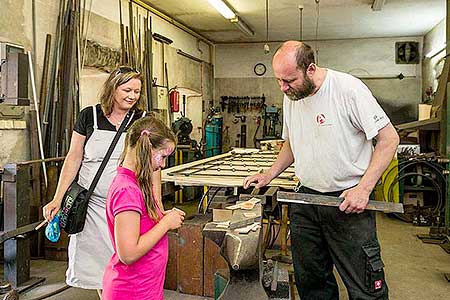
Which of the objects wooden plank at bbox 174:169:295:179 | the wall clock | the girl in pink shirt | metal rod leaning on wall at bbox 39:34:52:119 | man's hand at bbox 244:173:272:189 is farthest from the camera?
the wall clock

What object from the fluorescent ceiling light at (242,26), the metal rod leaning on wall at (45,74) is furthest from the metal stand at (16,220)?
the fluorescent ceiling light at (242,26)

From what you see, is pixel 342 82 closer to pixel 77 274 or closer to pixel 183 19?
pixel 77 274

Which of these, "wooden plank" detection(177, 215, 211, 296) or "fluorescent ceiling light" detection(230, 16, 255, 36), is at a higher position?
"fluorescent ceiling light" detection(230, 16, 255, 36)

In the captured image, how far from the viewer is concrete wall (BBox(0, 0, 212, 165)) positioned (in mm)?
3963

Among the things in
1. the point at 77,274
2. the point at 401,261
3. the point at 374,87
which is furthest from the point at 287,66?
the point at 374,87

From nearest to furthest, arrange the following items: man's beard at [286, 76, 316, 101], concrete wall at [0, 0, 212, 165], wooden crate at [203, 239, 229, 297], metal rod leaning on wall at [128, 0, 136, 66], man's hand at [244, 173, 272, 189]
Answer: man's beard at [286, 76, 316, 101] < man's hand at [244, 173, 272, 189] < wooden crate at [203, 239, 229, 297] < concrete wall at [0, 0, 212, 165] < metal rod leaning on wall at [128, 0, 136, 66]

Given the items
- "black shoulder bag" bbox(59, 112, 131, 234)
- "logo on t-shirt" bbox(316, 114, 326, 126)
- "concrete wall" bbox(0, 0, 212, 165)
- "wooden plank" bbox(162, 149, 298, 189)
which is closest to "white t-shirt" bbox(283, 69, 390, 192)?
"logo on t-shirt" bbox(316, 114, 326, 126)

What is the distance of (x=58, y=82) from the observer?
4.44 m

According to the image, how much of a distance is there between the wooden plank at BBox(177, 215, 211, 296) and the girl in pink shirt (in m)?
1.50

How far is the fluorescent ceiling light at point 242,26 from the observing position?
7.38m

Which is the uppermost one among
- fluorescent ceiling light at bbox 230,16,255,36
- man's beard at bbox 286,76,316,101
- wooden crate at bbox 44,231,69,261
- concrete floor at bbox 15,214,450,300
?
fluorescent ceiling light at bbox 230,16,255,36

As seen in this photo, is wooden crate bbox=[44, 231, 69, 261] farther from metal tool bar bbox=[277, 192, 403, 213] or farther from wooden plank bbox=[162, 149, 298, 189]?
metal tool bar bbox=[277, 192, 403, 213]

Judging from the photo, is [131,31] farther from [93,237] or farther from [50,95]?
[93,237]

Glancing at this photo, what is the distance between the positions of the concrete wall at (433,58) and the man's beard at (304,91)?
6356 millimetres
